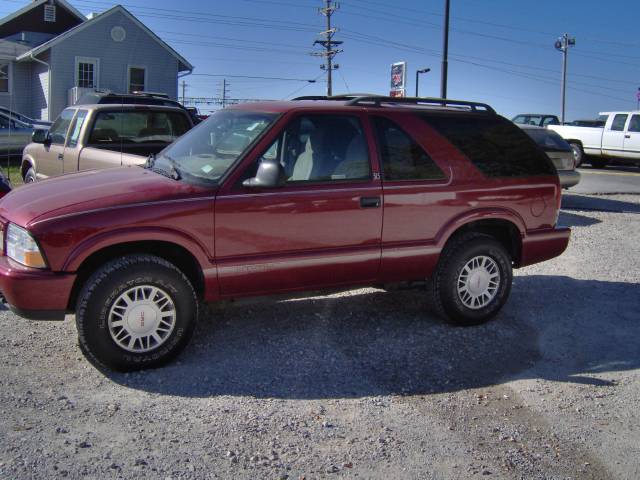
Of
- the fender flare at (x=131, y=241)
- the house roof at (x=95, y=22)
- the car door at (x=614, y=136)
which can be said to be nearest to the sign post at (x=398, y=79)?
the car door at (x=614, y=136)

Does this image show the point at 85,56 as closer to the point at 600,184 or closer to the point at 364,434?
the point at 600,184

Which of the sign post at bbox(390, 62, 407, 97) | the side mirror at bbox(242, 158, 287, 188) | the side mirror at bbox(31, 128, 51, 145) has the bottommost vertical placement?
the side mirror at bbox(242, 158, 287, 188)

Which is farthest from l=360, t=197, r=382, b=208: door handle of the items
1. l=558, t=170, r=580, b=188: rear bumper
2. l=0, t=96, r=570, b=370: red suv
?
l=558, t=170, r=580, b=188: rear bumper

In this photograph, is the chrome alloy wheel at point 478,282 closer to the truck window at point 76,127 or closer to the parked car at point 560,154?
the truck window at point 76,127

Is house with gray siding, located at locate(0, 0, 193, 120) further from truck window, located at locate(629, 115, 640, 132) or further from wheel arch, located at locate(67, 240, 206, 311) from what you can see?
wheel arch, located at locate(67, 240, 206, 311)

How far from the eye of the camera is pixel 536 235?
5.97 metres

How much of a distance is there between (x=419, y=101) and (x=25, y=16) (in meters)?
32.0

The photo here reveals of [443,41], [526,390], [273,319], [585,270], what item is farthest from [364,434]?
[443,41]

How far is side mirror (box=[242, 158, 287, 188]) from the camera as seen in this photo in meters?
4.62

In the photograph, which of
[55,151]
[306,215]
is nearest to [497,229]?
[306,215]

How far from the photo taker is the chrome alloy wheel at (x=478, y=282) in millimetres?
5645

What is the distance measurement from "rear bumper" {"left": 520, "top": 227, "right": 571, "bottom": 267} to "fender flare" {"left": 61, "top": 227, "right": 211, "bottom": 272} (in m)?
2.86

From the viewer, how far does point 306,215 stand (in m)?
4.90

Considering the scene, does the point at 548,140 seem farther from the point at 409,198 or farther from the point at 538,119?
the point at 538,119
